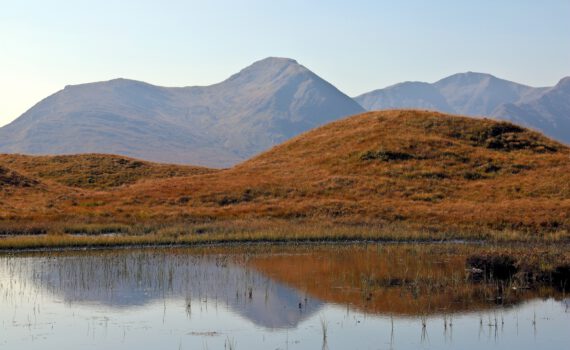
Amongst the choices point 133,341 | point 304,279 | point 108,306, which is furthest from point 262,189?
point 133,341

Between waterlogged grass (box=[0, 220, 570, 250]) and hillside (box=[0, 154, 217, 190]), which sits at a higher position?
hillside (box=[0, 154, 217, 190])

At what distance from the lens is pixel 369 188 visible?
2744 inches

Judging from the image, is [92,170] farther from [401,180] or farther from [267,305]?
[267,305]

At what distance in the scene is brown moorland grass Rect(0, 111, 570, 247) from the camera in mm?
53625

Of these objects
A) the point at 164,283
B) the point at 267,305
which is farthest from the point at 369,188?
the point at 267,305

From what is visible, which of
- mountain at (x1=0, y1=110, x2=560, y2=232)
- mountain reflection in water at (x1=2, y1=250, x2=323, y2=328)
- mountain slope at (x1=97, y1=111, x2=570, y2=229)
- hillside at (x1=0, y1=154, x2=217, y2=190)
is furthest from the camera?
hillside at (x1=0, y1=154, x2=217, y2=190)

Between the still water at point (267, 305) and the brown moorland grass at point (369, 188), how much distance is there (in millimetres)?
13421

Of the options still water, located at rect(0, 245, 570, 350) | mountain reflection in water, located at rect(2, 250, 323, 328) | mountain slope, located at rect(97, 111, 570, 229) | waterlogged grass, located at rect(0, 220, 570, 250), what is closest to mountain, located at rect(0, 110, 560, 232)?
mountain slope, located at rect(97, 111, 570, 229)

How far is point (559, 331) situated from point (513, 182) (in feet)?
158

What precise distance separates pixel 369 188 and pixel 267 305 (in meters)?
43.6

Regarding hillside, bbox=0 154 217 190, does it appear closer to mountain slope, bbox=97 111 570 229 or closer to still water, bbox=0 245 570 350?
mountain slope, bbox=97 111 570 229

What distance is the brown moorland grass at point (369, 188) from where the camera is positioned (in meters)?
53.6

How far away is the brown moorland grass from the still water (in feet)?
44.0

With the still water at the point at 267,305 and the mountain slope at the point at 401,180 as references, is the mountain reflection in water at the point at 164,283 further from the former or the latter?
the mountain slope at the point at 401,180
